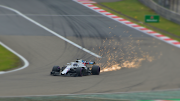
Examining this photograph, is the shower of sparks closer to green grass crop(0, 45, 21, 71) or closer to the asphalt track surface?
the asphalt track surface

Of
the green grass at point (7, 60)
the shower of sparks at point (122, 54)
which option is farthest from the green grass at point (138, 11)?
the green grass at point (7, 60)

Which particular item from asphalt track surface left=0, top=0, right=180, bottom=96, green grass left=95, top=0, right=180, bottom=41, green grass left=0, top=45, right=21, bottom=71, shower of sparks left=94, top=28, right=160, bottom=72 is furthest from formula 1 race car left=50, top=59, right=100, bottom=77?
green grass left=95, top=0, right=180, bottom=41

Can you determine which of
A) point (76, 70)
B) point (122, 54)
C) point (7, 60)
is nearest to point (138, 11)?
point (122, 54)

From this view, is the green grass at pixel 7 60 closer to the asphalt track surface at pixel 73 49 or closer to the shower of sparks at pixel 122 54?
the asphalt track surface at pixel 73 49

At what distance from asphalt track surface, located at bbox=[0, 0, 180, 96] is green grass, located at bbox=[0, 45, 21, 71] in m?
0.86

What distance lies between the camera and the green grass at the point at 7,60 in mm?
15803

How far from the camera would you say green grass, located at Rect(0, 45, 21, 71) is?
51.8 feet

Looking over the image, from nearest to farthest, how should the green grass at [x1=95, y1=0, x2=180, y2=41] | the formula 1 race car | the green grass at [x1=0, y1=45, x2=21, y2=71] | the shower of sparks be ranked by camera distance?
1. the formula 1 race car
2. the green grass at [x1=0, y1=45, x2=21, y2=71]
3. the shower of sparks
4. the green grass at [x1=95, y1=0, x2=180, y2=41]

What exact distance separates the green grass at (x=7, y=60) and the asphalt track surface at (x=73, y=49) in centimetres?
86

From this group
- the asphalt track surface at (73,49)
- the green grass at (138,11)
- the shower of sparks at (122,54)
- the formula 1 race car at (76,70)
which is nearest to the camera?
the asphalt track surface at (73,49)

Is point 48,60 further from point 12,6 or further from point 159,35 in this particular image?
point 12,6

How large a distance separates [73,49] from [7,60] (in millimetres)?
5466

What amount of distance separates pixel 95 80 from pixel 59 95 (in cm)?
313

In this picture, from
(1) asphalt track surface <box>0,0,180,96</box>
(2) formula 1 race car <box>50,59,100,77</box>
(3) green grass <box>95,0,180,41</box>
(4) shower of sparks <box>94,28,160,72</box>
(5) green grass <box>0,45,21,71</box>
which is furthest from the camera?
(3) green grass <box>95,0,180,41</box>
